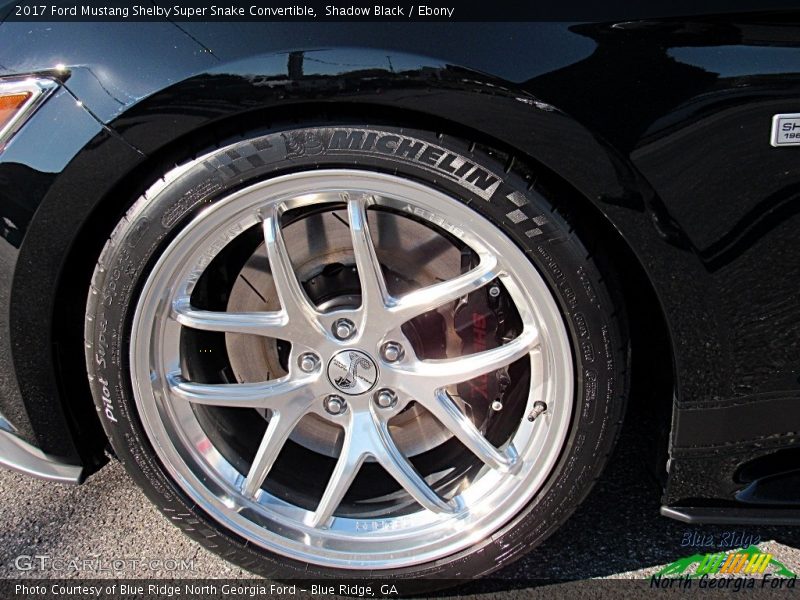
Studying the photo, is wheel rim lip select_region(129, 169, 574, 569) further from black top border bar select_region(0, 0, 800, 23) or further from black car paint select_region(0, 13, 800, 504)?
black top border bar select_region(0, 0, 800, 23)

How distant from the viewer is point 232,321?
1.69 metres

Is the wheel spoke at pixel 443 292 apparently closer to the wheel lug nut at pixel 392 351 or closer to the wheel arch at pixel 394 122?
the wheel lug nut at pixel 392 351

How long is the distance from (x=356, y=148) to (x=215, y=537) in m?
1.00

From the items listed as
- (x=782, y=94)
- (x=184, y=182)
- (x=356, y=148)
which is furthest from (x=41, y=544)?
(x=782, y=94)

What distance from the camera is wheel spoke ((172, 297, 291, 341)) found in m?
1.68

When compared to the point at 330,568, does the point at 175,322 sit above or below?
above

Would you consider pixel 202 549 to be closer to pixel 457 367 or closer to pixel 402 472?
pixel 402 472

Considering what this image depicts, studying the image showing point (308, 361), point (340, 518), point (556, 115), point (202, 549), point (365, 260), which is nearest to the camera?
point (556, 115)

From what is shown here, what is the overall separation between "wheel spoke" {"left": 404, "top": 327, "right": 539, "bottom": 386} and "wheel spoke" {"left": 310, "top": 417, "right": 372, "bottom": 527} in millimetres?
166

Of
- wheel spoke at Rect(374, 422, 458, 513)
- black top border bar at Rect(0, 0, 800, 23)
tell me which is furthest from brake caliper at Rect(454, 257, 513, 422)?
black top border bar at Rect(0, 0, 800, 23)

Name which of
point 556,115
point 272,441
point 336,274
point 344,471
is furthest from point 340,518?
point 556,115

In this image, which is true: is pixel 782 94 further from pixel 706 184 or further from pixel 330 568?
pixel 330 568

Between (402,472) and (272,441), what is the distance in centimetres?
31

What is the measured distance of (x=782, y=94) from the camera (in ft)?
4.69
